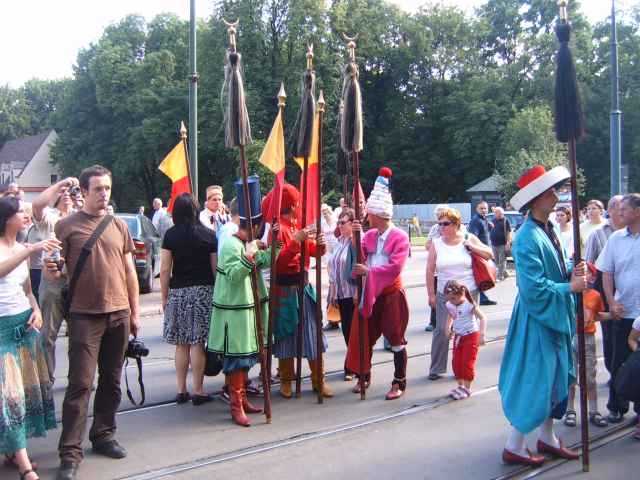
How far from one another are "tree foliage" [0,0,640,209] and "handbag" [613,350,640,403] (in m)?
36.6

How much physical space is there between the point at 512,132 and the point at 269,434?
4621 centimetres

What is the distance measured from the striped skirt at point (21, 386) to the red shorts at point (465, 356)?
3.78 m

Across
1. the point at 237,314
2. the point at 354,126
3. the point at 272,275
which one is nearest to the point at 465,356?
the point at 272,275

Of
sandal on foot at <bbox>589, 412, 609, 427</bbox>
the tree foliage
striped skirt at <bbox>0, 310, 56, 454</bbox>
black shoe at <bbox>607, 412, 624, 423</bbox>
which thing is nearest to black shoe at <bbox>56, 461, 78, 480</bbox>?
striped skirt at <bbox>0, 310, 56, 454</bbox>

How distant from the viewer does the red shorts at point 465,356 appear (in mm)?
6918

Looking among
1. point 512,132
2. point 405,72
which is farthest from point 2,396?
point 405,72

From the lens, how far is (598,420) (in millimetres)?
5996

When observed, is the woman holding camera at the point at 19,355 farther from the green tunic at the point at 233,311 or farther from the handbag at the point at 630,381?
the handbag at the point at 630,381

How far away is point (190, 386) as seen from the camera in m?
7.40

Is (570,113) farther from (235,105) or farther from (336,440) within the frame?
(336,440)

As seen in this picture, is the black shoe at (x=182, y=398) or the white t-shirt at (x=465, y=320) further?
the white t-shirt at (x=465, y=320)

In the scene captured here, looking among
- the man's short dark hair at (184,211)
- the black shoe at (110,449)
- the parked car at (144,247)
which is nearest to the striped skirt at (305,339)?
the man's short dark hair at (184,211)

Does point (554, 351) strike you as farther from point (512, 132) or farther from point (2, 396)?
point (512, 132)

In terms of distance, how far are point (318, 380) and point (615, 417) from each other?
2628 mm
